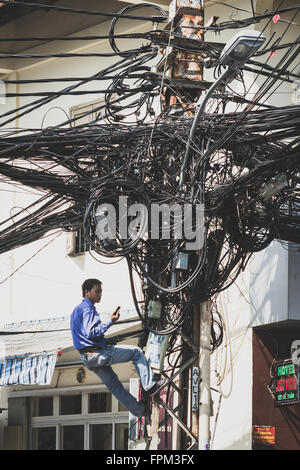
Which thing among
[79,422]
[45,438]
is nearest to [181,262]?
[79,422]

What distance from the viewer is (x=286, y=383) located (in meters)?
13.0

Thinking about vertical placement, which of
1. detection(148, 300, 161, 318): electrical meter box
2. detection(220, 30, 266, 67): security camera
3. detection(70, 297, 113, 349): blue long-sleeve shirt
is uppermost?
detection(220, 30, 266, 67): security camera

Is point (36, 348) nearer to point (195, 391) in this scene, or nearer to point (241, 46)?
point (195, 391)

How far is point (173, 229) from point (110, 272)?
6.08m

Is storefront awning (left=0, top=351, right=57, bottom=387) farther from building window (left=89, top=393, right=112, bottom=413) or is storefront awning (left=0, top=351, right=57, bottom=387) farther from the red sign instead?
the red sign

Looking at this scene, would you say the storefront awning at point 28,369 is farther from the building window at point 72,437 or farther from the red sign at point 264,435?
the red sign at point 264,435

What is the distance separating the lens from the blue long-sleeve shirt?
10641mm

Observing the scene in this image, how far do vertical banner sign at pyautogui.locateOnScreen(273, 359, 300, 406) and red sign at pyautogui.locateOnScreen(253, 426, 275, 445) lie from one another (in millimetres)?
618

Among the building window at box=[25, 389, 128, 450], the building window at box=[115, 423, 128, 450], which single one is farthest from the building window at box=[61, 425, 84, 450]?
the building window at box=[115, 423, 128, 450]

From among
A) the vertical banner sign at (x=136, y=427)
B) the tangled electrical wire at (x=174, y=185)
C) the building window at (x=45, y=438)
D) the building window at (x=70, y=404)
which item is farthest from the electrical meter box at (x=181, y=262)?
the building window at (x=45, y=438)

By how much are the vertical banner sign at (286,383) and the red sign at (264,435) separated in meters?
0.62

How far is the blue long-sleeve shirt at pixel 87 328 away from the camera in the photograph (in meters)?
10.6

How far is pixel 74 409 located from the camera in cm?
1677
